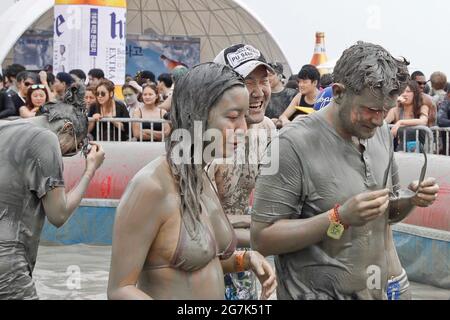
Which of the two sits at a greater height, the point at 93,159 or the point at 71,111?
the point at 71,111

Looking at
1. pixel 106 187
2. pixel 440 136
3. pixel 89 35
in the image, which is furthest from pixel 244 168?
pixel 89 35

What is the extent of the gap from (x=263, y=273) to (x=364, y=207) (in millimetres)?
388

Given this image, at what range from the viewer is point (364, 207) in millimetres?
3539

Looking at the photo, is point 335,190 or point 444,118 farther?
point 444,118

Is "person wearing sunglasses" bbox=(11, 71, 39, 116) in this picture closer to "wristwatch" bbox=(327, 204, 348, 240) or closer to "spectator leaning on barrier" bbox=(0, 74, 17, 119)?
"spectator leaning on barrier" bbox=(0, 74, 17, 119)

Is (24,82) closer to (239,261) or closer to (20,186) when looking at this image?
(20,186)

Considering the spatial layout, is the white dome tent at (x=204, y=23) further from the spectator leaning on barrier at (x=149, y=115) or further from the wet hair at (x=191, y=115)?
the wet hair at (x=191, y=115)

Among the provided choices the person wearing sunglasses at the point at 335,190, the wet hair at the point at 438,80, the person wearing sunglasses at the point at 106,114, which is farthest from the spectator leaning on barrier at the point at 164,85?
the person wearing sunglasses at the point at 335,190

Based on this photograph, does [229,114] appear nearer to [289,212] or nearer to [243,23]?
[289,212]

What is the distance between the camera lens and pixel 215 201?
3.54 m

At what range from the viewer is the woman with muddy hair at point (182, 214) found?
3188mm

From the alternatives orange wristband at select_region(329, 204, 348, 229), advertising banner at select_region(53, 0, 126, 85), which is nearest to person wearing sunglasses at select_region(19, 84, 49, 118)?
advertising banner at select_region(53, 0, 126, 85)

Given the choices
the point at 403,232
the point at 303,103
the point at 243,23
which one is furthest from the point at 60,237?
the point at 243,23
